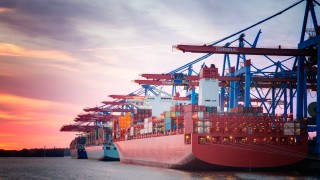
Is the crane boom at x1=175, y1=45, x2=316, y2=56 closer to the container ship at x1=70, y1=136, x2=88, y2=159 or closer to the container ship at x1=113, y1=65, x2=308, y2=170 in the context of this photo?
the container ship at x1=113, y1=65, x2=308, y2=170

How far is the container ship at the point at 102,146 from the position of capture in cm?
9000

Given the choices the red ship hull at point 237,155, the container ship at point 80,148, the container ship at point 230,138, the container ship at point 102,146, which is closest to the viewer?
the red ship hull at point 237,155

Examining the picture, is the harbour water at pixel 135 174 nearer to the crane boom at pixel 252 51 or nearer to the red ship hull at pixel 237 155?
the red ship hull at pixel 237 155

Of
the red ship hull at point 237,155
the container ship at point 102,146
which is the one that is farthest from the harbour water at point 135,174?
the container ship at point 102,146

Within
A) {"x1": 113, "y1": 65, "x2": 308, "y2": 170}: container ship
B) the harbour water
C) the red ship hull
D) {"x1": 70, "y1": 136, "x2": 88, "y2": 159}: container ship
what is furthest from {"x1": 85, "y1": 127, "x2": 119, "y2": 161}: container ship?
the red ship hull

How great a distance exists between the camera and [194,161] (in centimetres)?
4519

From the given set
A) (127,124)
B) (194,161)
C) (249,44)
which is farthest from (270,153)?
(127,124)

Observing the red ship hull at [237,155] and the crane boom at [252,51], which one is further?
the crane boom at [252,51]

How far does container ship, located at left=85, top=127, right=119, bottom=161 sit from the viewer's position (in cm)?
9000

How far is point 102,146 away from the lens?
9338 centimetres

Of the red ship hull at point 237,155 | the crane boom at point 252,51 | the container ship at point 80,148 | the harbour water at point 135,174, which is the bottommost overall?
the container ship at point 80,148

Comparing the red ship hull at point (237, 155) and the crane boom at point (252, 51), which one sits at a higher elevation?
Answer: the crane boom at point (252, 51)

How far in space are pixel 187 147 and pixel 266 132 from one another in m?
8.33

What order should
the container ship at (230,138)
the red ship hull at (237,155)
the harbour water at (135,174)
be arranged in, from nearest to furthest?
the harbour water at (135,174), the red ship hull at (237,155), the container ship at (230,138)
